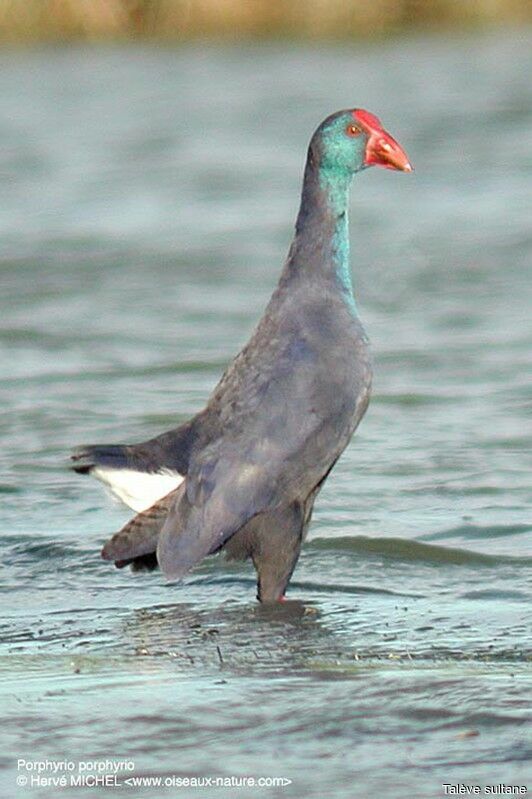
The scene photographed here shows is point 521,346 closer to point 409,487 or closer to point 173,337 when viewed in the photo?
point 173,337

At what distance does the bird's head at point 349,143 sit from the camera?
6094mm

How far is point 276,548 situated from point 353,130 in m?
1.44

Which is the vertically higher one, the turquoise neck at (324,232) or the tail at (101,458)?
the turquoise neck at (324,232)

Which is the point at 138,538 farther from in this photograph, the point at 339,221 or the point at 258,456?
the point at 339,221

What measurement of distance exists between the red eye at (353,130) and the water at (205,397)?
4.59ft

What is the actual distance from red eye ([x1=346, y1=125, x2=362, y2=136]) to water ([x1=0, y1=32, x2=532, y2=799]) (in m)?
1.40

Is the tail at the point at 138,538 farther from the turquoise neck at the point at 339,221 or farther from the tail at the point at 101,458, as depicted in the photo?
the turquoise neck at the point at 339,221

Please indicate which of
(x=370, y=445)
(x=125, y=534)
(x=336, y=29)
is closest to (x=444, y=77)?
(x=336, y=29)

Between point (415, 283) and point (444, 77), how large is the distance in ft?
29.0

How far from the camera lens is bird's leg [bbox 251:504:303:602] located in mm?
5598

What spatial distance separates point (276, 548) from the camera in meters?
5.62

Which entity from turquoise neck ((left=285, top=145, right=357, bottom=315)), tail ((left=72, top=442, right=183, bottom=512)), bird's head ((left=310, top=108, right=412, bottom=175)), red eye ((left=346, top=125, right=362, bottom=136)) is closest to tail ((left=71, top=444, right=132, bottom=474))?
tail ((left=72, top=442, right=183, bottom=512))

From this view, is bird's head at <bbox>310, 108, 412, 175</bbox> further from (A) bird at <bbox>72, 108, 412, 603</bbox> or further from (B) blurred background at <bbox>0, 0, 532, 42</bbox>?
(B) blurred background at <bbox>0, 0, 532, 42</bbox>

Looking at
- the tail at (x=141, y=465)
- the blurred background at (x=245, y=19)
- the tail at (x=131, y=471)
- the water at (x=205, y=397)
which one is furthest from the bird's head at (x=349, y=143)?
the blurred background at (x=245, y=19)
